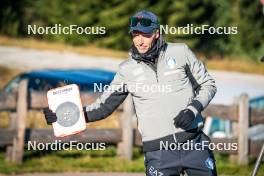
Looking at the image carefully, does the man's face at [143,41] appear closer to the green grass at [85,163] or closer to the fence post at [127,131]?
the green grass at [85,163]

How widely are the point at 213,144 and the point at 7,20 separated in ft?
132

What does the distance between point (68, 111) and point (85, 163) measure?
6.55m

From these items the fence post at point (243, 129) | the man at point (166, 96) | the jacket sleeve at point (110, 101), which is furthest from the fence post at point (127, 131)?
the man at point (166, 96)

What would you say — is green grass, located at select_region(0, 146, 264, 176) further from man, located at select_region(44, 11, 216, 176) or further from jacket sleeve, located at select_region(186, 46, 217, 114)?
jacket sleeve, located at select_region(186, 46, 217, 114)

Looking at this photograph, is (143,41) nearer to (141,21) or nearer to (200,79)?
(141,21)

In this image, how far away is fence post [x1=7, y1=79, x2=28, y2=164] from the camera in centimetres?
1188

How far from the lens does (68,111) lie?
6141 mm

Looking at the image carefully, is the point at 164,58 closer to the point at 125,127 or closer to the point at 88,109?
the point at 88,109

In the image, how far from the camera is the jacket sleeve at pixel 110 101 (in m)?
6.06

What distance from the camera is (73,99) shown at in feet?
20.2

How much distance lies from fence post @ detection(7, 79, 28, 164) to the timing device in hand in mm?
5747

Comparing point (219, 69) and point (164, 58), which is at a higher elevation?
point (219, 69)

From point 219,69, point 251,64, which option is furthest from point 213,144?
point 251,64

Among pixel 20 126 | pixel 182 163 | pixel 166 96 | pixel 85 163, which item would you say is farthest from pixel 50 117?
pixel 85 163
